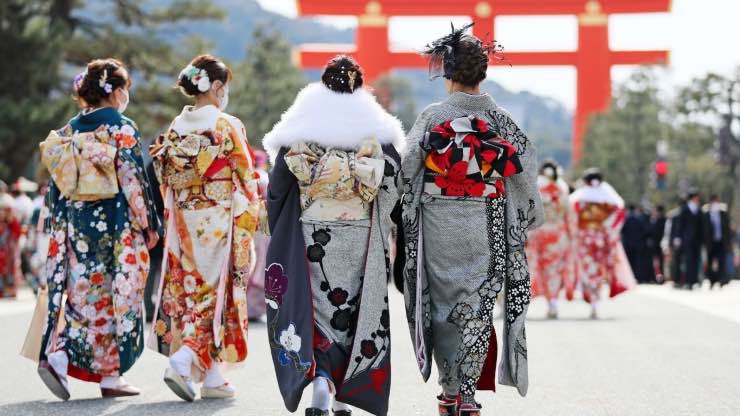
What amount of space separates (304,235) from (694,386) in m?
2.88

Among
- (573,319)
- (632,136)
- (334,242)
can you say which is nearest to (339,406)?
(334,242)

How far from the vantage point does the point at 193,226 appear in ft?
22.4

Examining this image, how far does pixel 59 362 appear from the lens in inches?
262

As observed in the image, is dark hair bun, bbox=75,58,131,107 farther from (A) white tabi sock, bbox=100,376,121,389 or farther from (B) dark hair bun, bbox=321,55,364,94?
(B) dark hair bun, bbox=321,55,364,94

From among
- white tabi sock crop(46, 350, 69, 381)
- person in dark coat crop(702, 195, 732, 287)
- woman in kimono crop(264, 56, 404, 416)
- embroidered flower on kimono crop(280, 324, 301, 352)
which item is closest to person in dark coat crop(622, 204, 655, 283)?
person in dark coat crop(702, 195, 732, 287)

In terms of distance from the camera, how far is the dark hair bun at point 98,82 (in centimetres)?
703

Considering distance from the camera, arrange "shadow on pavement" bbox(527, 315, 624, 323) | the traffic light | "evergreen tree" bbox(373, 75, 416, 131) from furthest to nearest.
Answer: "evergreen tree" bbox(373, 75, 416, 131) < the traffic light < "shadow on pavement" bbox(527, 315, 624, 323)

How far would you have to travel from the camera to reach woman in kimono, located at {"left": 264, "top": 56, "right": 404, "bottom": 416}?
18.5ft

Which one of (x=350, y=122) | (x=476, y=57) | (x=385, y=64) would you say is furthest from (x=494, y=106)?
(x=385, y=64)

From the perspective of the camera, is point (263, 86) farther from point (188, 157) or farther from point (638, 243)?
point (188, 157)

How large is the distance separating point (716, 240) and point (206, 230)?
17881mm

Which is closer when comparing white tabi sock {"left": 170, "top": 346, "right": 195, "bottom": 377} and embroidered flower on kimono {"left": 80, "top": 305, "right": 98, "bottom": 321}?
white tabi sock {"left": 170, "top": 346, "right": 195, "bottom": 377}

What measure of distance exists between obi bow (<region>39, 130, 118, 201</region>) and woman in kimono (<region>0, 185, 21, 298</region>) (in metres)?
11.6

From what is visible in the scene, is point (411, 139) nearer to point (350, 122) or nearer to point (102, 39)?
point (350, 122)
